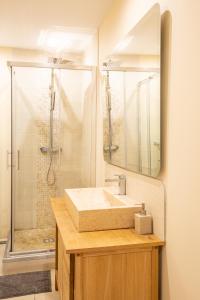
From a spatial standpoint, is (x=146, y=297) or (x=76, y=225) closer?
(x=146, y=297)

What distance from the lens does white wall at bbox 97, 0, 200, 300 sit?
1329 mm

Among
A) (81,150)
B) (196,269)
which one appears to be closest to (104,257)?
(196,269)

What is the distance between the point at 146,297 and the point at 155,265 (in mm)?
184

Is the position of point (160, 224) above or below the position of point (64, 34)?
below

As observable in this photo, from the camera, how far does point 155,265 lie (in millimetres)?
1647

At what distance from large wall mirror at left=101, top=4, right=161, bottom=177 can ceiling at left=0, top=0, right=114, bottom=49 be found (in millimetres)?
491

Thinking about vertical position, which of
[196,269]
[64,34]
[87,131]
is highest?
[64,34]

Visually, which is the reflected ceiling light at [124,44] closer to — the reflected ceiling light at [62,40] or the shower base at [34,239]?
the reflected ceiling light at [62,40]

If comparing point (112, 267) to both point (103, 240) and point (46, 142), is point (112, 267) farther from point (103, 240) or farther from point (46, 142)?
point (46, 142)

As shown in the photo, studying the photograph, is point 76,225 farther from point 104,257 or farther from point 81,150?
point 81,150

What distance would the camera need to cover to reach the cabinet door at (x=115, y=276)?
5.18ft

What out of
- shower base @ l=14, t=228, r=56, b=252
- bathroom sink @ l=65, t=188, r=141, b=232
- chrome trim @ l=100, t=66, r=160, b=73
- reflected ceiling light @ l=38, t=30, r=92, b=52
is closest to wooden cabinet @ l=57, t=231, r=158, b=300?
bathroom sink @ l=65, t=188, r=141, b=232

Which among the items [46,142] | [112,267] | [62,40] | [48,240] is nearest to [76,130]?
[46,142]

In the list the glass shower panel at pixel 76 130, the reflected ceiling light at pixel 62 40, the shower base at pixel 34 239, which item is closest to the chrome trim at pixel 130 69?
the glass shower panel at pixel 76 130
